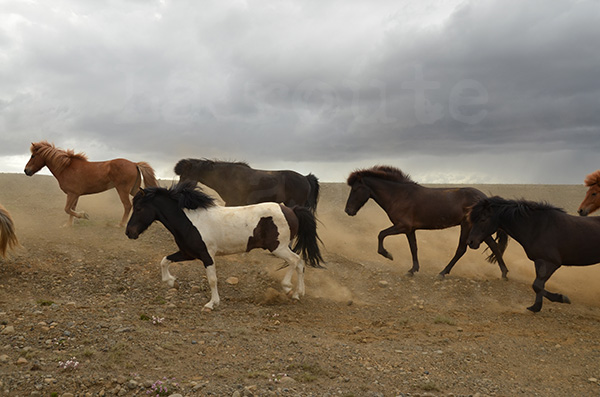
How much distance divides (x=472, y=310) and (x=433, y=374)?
3.55 meters

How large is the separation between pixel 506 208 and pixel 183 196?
564 cm

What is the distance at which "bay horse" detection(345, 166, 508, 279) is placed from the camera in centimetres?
1024

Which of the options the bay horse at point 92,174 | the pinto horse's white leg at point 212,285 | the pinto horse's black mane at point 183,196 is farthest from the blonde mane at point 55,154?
the pinto horse's white leg at point 212,285

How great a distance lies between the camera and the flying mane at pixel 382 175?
10844 millimetres

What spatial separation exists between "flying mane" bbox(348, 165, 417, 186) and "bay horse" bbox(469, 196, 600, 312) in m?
2.63

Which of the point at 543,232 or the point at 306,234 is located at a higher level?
the point at 543,232

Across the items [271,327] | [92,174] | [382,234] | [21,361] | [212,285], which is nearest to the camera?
[21,361]

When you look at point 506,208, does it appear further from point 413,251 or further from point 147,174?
point 147,174

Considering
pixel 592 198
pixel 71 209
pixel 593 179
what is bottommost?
pixel 71 209

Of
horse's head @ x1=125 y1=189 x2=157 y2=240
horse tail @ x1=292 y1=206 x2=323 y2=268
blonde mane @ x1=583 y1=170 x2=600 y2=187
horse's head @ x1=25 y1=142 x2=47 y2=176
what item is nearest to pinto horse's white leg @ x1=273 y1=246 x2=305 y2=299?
horse tail @ x1=292 y1=206 x2=323 y2=268

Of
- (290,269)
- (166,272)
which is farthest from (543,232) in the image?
(166,272)

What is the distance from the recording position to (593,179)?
10492mm

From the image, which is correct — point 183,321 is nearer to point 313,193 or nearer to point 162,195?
point 162,195

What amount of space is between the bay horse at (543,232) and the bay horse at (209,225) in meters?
3.52
